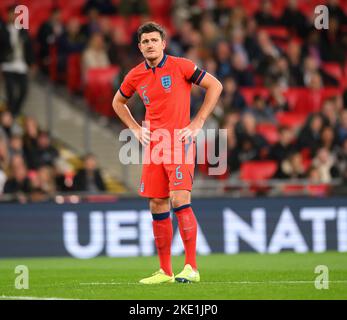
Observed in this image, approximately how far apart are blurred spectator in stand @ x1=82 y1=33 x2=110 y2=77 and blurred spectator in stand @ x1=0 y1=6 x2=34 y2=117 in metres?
1.46

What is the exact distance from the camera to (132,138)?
19.0m

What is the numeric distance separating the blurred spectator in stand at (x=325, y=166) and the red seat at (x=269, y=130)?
1232 mm

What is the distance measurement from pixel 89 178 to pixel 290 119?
4887mm

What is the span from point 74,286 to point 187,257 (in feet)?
3.84

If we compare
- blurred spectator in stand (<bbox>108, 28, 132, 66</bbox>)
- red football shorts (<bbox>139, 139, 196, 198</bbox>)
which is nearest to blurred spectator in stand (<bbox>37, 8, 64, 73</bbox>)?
blurred spectator in stand (<bbox>108, 28, 132, 66</bbox>)

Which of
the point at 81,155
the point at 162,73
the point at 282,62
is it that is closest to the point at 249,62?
the point at 282,62

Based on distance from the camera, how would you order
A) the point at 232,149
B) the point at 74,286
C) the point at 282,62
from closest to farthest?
1. the point at 74,286
2. the point at 232,149
3. the point at 282,62

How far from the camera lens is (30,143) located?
1817 cm

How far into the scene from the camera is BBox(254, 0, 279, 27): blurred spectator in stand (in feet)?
75.4

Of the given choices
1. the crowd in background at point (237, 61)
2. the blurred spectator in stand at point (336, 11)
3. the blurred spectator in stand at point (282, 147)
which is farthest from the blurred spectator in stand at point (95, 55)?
the blurred spectator in stand at point (336, 11)

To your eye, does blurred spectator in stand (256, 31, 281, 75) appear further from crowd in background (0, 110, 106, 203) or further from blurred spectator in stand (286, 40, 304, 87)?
crowd in background (0, 110, 106, 203)

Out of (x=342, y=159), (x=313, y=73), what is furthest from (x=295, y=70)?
(x=342, y=159)

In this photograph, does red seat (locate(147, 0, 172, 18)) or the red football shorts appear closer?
the red football shorts

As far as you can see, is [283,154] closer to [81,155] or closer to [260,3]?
[81,155]
